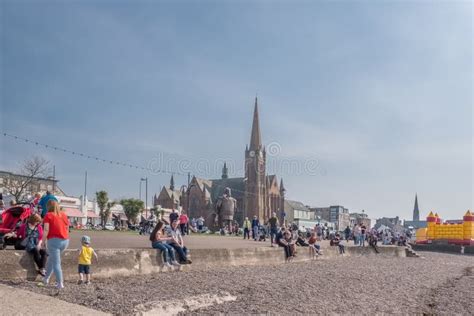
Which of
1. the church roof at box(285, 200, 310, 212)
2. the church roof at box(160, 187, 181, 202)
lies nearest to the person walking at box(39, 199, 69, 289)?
the church roof at box(160, 187, 181, 202)

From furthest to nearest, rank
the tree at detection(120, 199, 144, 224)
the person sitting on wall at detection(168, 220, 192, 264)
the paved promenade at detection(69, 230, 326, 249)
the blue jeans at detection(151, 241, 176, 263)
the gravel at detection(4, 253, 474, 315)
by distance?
1. the tree at detection(120, 199, 144, 224)
2. the paved promenade at detection(69, 230, 326, 249)
3. the person sitting on wall at detection(168, 220, 192, 264)
4. the blue jeans at detection(151, 241, 176, 263)
5. the gravel at detection(4, 253, 474, 315)

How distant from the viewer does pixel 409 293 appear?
15.5m

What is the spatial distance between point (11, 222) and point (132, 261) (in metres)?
3.09

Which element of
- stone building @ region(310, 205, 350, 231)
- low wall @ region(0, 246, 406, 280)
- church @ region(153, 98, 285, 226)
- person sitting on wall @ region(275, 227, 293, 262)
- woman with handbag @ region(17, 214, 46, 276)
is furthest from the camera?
stone building @ region(310, 205, 350, 231)

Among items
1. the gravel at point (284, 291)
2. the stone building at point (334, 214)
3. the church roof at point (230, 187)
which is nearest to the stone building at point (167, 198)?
the church roof at point (230, 187)

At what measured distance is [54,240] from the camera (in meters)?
9.41

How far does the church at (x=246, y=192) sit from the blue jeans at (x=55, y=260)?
324 feet

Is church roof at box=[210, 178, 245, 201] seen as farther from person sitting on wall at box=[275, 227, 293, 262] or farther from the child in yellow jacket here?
the child in yellow jacket

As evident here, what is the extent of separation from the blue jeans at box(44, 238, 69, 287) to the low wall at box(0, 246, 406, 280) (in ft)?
2.23

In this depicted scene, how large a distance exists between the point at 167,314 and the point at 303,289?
211 inches

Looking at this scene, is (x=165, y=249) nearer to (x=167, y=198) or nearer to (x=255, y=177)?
(x=255, y=177)

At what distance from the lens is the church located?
113750mm

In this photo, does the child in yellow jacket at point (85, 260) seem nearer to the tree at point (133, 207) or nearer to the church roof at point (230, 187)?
the tree at point (133, 207)

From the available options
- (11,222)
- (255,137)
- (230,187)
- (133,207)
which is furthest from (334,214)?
(11,222)
